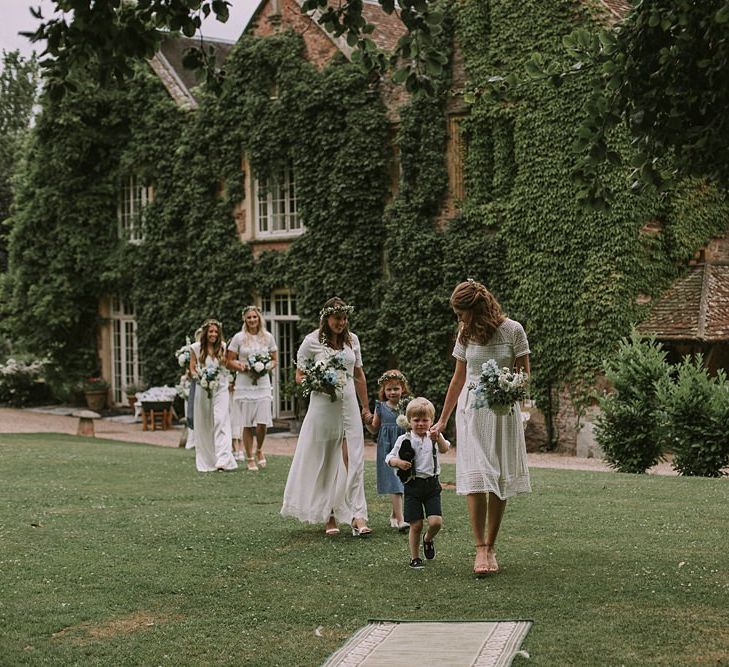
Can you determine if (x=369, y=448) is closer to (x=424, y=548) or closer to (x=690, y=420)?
(x=690, y=420)

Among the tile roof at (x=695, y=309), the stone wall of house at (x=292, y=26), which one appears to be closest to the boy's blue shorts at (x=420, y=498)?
the tile roof at (x=695, y=309)

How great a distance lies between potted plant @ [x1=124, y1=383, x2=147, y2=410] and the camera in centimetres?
2911

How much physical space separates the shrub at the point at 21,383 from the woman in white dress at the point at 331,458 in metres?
23.3

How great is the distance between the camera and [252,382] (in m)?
15.8

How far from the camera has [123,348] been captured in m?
30.5

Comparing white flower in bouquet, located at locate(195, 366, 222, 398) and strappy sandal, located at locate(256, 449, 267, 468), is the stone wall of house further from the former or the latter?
strappy sandal, located at locate(256, 449, 267, 468)

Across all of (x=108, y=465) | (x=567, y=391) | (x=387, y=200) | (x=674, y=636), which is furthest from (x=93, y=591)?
(x=387, y=200)

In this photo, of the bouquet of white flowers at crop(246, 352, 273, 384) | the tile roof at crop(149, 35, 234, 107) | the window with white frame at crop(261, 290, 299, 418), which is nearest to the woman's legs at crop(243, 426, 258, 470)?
the bouquet of white flowers at crop(246, 352, 273, 384)

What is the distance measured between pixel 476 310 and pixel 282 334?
18705mm

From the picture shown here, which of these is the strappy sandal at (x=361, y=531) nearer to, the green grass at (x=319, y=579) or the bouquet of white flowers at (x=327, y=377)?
the green grass at (x=319, y=579)

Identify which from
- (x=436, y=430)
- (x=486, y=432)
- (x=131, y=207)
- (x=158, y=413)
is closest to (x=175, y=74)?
(x=131, y=207)

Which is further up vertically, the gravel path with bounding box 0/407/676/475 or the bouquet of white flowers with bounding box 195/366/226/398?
the bouquet of white flowers with bounding box 195/366/226/398

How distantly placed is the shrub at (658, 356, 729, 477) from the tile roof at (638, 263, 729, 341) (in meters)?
4.23

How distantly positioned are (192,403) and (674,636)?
1126 centimetres
